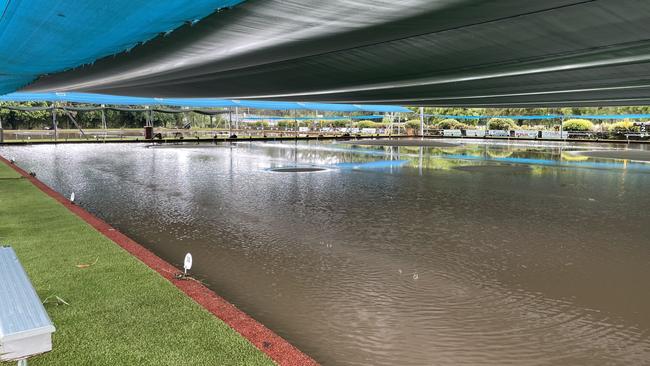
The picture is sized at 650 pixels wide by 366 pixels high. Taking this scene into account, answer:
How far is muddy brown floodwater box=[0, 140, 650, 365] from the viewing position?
333 cm

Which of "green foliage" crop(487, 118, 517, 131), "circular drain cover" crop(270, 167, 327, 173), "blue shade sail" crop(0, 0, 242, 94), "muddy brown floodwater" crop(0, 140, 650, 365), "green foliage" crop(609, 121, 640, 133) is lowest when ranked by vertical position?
"muddy brown floodwater" crop(0, 140, 650, 365)

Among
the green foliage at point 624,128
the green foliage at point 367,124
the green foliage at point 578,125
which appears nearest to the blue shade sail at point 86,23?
the green foliage at point 624,128

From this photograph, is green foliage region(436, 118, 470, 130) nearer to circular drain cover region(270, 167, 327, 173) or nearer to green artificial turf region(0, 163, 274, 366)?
circular drain cover region(270, 167, 327, 173)

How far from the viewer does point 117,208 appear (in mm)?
8062

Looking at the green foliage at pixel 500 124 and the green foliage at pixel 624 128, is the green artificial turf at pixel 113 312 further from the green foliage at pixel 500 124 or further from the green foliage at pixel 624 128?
the green foliage at pixel 500 124

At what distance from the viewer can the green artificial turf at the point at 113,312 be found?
281cm

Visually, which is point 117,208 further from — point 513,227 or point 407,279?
point 513,227

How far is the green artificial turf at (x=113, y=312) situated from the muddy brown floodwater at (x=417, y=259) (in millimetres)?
514

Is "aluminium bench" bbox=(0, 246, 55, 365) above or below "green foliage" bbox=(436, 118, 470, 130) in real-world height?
below

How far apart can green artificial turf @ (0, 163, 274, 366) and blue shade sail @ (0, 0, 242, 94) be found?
2.51m

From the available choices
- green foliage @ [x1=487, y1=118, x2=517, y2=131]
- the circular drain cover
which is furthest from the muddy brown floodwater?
green foliage @ [x1=487, y1=118, x2=517, y2=131]

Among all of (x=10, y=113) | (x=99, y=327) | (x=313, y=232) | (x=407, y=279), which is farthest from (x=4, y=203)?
(x=10, y=113)

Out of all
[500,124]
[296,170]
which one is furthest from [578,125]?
[296,170]

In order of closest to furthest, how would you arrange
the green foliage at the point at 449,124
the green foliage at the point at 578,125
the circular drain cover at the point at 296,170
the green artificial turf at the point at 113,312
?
1. the green artificial turf at the point at 113,312
2. the circular drain cover at the point at 296,170
3. the green foliage at the point at 578,125
4. the green foliage at the point at 449,124
